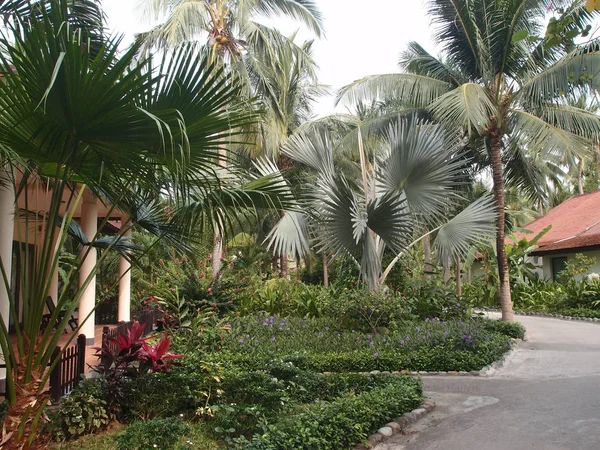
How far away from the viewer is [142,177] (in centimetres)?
414

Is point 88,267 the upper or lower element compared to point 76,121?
lower

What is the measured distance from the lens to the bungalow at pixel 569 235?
2041 cm

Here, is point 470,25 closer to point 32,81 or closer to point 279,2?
point 279,2

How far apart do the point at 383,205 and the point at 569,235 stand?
16366 mm

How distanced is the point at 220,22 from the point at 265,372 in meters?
11.7

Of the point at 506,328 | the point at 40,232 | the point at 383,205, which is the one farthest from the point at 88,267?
the point at 506,328

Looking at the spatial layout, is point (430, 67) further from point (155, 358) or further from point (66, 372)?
point (66, 372)

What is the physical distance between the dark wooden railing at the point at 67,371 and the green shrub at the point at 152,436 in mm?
1349

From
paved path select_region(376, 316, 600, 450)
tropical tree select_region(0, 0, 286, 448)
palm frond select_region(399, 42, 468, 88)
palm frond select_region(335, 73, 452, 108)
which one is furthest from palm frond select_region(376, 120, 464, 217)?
tropical tree select_region(0, 0, 286, 448)

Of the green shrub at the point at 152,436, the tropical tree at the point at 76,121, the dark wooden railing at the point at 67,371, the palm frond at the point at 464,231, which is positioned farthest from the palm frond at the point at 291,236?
the tropical tree at the point at 76,121

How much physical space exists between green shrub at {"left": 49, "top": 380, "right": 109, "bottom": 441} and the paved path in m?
2.82

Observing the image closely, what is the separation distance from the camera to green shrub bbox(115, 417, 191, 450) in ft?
15.1

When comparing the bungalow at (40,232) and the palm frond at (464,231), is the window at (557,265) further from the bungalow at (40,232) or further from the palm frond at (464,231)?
the bungalow at (40,232)

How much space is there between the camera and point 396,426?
5.60m
